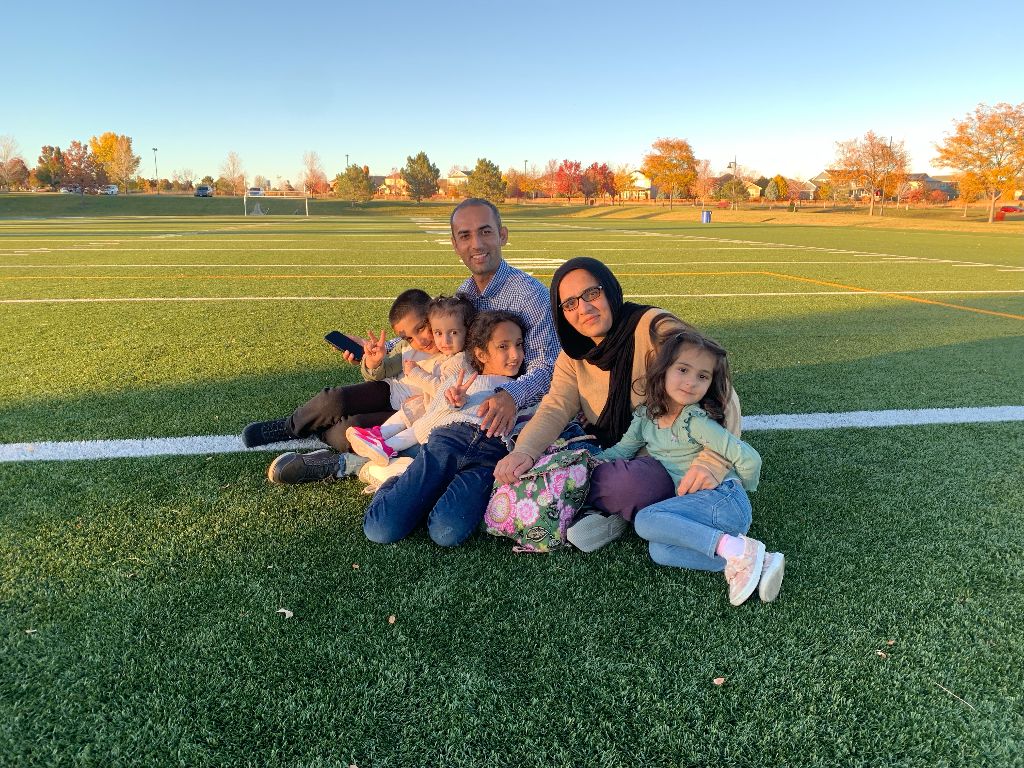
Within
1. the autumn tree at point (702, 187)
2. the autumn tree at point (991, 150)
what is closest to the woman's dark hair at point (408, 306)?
the autumn tree at point (991, 150)

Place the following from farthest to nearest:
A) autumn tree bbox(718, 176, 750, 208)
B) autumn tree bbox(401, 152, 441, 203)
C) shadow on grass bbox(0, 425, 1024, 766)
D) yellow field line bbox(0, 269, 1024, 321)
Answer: autumn tree bbox(401, 152, 441, 203) → autumn tree bbox(718, 176, 750, 208) → yellow field line bbox(0, 269, 1024, 321) → shadow on grass bbox(0, 425, 1024, 766)

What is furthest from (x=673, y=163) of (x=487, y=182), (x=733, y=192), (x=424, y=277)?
(x=424, y=277)

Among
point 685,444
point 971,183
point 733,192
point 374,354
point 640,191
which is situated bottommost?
point 685,444

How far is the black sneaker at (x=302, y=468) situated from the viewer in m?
3.54

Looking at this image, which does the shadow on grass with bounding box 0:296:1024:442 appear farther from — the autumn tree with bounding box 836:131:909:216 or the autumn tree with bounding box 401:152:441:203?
the autumn tree with bounding box 401:152:441:203

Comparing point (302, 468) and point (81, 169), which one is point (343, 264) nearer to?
point (302, 468)

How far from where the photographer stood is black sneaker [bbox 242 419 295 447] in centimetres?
408

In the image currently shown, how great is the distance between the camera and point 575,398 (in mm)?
3352

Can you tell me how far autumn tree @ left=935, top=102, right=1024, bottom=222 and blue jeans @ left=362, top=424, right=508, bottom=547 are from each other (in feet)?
165

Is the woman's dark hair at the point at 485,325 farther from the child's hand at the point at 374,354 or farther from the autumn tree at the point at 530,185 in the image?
the autumn tree at the point at 530,185

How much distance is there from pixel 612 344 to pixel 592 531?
2.71 feet

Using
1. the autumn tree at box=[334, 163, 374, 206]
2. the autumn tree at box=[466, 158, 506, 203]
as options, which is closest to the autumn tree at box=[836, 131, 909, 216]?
the autumn tree at box=[466, 158, 506, 203]

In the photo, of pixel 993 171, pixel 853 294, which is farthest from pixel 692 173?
pixel 853 294

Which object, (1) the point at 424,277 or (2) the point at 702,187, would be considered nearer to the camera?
(1) the point at 424,277
